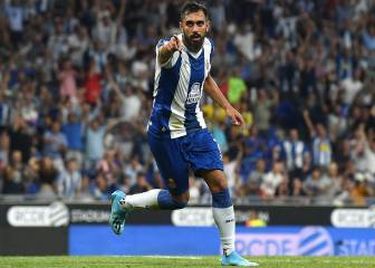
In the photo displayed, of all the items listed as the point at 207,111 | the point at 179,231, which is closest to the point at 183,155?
the point at 179,231

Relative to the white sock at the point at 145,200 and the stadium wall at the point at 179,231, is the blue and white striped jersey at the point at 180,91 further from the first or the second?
the stadium wall at the point at 179,231

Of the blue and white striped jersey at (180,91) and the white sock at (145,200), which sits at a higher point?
the blue and white striped jersey at (180,91)

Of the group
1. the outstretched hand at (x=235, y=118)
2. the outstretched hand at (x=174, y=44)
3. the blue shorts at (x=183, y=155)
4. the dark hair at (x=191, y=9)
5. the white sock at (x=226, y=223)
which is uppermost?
the dark hair at (x=191, y=9)

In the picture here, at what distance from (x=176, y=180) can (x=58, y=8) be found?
48.0 feet

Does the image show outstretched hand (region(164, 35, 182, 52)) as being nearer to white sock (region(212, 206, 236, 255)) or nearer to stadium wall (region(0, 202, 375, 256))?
white sock (region(212, 206, 236, 255))

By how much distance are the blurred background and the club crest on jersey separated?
29.3 ft

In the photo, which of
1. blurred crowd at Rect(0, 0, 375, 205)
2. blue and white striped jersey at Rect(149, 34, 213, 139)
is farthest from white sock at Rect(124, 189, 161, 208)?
blurred crowd at Rect(0, 0, 375, 205)

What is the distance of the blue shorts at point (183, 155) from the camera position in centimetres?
1249

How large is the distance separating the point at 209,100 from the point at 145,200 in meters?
11.4

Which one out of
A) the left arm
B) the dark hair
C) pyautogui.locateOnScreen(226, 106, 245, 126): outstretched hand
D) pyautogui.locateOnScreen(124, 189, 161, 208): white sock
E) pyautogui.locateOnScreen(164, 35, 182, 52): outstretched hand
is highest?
the dark hair

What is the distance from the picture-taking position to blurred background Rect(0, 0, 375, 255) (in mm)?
22000

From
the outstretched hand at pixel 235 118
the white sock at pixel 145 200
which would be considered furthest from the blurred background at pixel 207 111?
the outstretched hand at pixel 235 118

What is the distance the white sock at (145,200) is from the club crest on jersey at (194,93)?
45.6 inches

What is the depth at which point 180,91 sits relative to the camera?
40.9 feet
